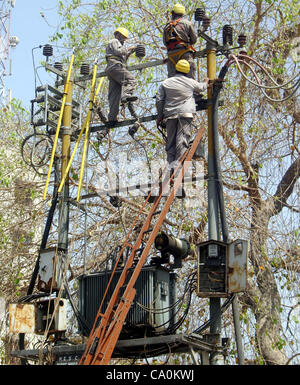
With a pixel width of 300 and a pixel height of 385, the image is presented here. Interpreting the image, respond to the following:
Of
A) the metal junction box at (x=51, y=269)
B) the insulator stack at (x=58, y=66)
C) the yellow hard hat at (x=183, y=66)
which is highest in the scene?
the insulator stack at (x=58, y=66)

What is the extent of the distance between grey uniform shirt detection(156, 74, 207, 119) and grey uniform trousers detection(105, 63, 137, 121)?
53.9 inches

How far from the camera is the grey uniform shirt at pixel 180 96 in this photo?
1161cm

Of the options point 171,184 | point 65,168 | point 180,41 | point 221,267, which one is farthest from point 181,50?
point 221,267

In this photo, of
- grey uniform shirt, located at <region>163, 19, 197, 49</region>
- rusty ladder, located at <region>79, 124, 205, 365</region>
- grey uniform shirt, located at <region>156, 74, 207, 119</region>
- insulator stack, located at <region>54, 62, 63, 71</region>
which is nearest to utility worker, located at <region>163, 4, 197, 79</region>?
grey uniform shirt, located at <region>163, 19, 197, 49</region>

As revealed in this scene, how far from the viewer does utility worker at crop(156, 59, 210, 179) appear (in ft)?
38.0

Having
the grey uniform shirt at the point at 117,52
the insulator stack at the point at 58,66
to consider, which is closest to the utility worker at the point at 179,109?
the grey uniform shirt at the point at 117,52

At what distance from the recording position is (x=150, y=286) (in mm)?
10578

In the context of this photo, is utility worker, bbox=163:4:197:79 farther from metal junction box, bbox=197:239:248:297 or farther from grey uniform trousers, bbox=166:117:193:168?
metal junction box, bbox=197:239:248:297

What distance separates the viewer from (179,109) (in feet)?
38.1

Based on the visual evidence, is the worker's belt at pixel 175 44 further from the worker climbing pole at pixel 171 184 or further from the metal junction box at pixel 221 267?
the metal junction box at pixel 221 267

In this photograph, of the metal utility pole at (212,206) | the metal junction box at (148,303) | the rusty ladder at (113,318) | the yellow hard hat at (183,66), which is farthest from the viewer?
the yellow hard hat at (183,66)

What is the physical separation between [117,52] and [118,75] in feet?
1.34

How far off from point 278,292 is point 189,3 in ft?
21.2

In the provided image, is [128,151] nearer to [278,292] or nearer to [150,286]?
[278,292]
